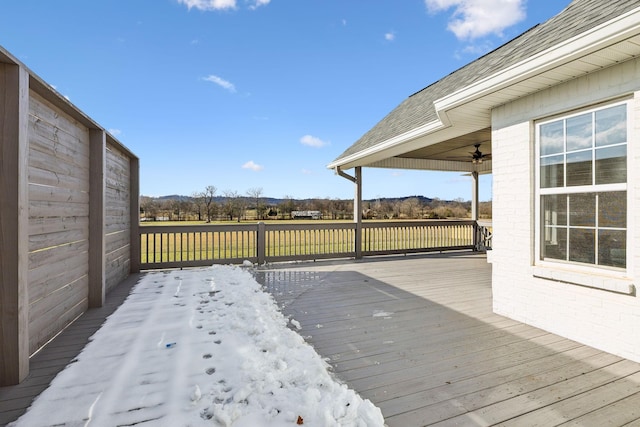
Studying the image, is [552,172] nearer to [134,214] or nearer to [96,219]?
[96,219]

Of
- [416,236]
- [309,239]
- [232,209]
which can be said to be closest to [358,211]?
[309,239]

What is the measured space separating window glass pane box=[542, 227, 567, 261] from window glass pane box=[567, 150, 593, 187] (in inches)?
18.0

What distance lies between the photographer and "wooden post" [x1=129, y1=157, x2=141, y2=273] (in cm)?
557

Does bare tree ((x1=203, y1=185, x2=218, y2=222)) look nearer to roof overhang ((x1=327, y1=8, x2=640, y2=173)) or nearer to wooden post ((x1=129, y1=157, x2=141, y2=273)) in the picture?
wooden post ((x1=129, y1=157, x2=141, y2=273))

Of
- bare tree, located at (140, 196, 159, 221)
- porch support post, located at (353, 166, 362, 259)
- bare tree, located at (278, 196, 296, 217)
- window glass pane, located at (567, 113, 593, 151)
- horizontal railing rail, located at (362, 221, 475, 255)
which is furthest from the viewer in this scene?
bare tree, located at (278, 196, 296, 217)

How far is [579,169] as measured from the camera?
2650mm

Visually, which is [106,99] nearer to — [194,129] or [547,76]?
[194,129]

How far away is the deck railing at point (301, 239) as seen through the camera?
6137 millimetres

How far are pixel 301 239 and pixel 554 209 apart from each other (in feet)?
17.7

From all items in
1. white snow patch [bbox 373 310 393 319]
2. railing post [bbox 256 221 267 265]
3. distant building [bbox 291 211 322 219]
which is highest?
distant building [bbox 291 211 322 219]

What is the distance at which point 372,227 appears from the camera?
26.2 ft

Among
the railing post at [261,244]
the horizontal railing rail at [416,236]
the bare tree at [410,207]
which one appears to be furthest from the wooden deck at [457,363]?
the bare tree at [410,207]

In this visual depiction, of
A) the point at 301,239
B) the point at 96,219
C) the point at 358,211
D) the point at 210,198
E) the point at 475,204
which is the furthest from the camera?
the point at 210,198

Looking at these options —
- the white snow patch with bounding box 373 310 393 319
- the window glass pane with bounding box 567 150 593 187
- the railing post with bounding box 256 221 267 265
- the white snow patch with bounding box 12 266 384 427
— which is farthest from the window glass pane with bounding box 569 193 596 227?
the railing post with bounding box 256 221 267 265
